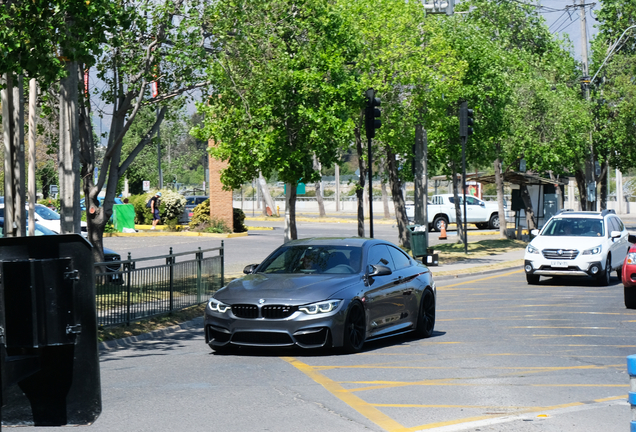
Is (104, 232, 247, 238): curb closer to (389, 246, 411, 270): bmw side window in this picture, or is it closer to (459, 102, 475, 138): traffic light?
(459, 102, 475, 138): traffic light

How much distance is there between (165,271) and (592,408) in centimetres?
855

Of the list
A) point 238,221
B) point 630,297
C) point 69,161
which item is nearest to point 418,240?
point 630,297

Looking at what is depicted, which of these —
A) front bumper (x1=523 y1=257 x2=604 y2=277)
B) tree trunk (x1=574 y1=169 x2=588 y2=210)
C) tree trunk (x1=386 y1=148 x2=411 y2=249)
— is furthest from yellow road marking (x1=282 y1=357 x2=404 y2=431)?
tree trunk (x1=574 y1=169 x2=588 y2=210)

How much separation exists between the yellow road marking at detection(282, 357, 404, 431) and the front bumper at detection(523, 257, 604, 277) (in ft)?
38.4

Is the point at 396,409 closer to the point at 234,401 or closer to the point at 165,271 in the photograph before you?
the point at 234,401

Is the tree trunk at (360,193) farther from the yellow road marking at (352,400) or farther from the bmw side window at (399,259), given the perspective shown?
the yellow road marking at (352,400)

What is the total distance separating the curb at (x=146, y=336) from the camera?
489 inches

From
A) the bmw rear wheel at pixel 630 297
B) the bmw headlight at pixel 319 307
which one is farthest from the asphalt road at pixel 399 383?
the bmw rear wheel at pixel 630 297

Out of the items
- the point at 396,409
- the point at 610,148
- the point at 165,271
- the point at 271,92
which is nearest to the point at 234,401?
the point at 396,409

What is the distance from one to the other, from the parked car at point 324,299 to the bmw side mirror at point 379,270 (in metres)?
0.01

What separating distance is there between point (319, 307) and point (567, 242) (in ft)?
39.6

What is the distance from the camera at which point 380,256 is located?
1245 centimetres

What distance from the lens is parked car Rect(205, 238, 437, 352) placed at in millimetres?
10648

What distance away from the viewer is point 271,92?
864 inches
